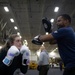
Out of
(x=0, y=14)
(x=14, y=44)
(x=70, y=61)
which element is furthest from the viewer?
(x=0, y=14)

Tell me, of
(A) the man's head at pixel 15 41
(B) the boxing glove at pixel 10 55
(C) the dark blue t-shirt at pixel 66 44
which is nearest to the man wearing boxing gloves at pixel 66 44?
(C) the dark blue t-shirt at pixel 66 44

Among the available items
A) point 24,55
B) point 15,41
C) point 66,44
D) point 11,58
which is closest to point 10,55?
point 11,58

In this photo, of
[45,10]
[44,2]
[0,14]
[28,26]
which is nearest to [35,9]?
[45,10]

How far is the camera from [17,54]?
3051 mm

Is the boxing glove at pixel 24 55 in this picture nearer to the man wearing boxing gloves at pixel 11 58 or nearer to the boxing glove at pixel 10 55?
the man wearing boxing gloves at pixel 11 58

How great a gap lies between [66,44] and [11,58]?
2.79 ft

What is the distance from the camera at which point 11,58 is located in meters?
3.01

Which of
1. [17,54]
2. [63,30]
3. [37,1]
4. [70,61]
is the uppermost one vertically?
[37,1]

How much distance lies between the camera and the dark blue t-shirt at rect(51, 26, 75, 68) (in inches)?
104

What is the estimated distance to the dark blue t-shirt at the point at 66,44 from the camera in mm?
2649

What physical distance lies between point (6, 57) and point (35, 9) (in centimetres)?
1147

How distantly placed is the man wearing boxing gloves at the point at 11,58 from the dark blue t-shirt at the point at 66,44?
0.69 m

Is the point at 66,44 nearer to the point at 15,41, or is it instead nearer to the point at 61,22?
the point at 61,22

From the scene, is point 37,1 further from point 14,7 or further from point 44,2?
point 14,7
